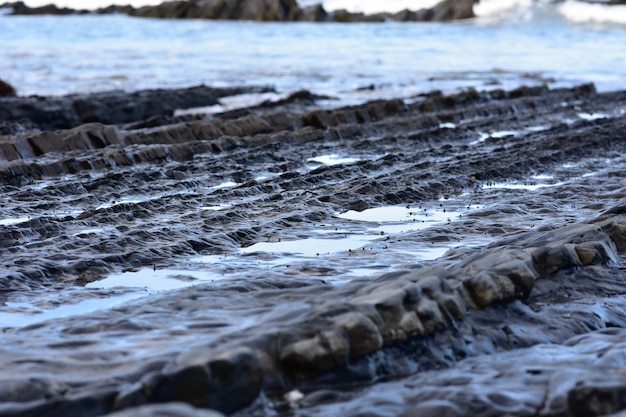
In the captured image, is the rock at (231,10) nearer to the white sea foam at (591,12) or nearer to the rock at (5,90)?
the white sea foam at (591,12)

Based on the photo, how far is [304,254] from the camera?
17.8 ft

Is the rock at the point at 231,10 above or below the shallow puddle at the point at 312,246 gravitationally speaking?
above

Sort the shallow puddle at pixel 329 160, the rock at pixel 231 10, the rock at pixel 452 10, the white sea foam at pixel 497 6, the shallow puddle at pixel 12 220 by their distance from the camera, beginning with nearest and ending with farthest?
the shallow puddle at pixel 12 220, the shallow puddle at pixel 329 160, the white sea foam at pixel 497 6, the rock at pixel 452 10, the rock at pixel 231 10

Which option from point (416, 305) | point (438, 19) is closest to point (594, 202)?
point (416, 305)

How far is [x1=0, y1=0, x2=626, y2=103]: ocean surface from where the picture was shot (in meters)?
21.9

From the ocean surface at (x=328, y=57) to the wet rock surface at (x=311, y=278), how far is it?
9.41 metres

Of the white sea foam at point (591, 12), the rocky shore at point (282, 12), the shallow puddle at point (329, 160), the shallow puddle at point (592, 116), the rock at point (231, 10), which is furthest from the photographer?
the rock at point (231, 10)

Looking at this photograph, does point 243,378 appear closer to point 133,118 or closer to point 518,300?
point 518,300

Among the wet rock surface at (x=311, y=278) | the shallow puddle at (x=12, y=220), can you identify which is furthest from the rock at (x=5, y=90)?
the shallow puddle at (x=12, y=220)

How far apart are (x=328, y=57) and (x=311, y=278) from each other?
28.1 metres

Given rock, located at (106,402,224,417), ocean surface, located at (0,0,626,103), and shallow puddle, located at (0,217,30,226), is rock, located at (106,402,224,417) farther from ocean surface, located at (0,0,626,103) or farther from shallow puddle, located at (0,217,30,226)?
ocean surface, located at (0,0,626,103)

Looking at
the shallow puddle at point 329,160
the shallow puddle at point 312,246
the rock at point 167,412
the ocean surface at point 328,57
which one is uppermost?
the rock at point 167,412

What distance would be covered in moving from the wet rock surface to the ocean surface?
9412 millimetres

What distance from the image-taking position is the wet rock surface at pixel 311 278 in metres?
3.02
